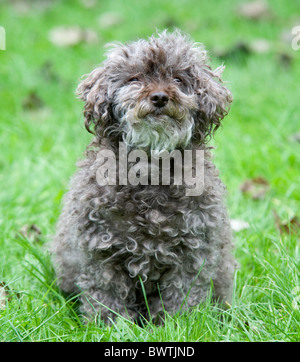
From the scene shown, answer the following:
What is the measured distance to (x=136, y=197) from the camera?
3209 millimetres

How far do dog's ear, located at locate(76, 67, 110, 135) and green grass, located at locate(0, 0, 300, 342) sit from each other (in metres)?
0.53

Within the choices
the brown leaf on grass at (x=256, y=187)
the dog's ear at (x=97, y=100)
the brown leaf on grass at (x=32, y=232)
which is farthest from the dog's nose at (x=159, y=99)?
the brown leaf on grass at (x=256, y=187)

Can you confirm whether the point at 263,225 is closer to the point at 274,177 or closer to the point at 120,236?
the point at 274,177

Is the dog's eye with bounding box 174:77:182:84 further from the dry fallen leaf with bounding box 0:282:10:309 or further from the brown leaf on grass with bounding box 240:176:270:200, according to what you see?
the brown leaf on grass with bounding box 240:176:270:200

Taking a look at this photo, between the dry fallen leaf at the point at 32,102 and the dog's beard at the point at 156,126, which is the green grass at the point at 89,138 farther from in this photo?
the dog's beard at the point at 156,126

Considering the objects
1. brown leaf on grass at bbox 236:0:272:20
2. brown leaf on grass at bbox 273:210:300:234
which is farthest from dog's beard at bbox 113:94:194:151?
brown leaf on grass at bbox 236:0:272:20

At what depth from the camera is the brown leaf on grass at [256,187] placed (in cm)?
495

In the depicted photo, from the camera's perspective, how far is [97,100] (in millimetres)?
3166

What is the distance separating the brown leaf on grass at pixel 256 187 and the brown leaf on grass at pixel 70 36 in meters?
4.36

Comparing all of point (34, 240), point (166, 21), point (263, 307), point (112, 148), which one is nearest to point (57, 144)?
point (34, 240)

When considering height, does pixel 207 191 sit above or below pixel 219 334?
above

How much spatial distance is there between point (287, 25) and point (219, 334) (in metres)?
7.53

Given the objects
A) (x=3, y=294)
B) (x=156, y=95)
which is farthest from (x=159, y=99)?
(x=3, y=294)

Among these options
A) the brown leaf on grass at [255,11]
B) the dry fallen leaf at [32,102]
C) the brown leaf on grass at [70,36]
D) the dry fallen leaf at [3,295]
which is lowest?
the dry fallen leaf at [3,295]
